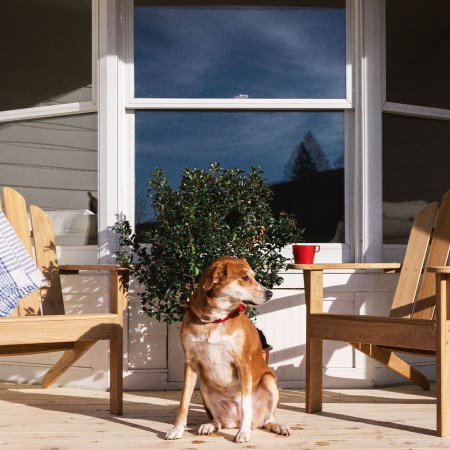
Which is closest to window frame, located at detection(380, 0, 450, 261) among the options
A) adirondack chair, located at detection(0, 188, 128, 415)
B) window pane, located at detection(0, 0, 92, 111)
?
adirondack chair, located at detection(0, 188, 128, 415)

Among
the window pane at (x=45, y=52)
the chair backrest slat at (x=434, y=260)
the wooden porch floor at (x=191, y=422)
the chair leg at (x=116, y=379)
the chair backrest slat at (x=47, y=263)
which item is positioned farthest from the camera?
the window pane at (x=45, y=52)

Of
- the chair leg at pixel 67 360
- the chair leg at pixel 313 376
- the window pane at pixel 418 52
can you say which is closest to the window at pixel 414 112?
the window pane at pixel 418 52

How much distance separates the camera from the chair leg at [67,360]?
10.6 ft

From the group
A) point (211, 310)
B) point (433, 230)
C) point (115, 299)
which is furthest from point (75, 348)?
point (433, 230)

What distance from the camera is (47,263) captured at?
3.62 metres

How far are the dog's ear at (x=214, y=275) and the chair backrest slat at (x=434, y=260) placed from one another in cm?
119

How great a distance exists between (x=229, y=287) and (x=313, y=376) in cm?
83

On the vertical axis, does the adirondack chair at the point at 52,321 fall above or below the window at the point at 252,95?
below

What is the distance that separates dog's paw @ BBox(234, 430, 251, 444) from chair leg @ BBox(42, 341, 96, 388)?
85 cm

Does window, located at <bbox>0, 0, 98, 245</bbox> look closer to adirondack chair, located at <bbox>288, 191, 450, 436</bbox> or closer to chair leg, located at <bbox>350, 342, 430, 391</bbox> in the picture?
adirondack chair, located at <bbox>288, 191, 450, 436</bbox>

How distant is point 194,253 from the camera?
10.9ft

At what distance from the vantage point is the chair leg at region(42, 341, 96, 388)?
10.6ft

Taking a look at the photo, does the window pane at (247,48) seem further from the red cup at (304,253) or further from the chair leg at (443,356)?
the chair leg at (443,356)

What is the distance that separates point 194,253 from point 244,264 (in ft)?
1.89
